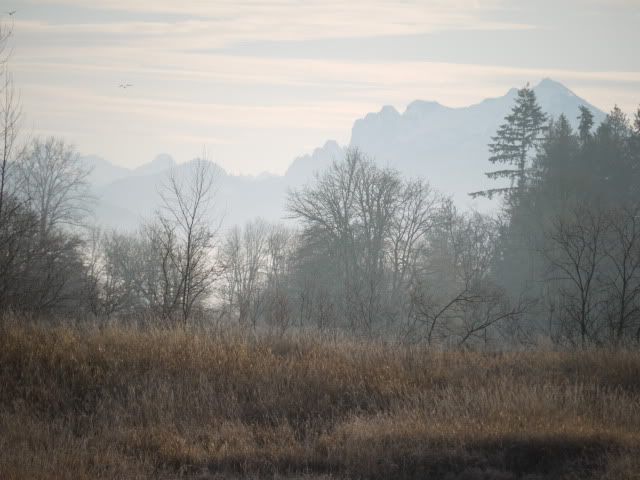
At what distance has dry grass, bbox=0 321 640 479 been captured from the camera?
7.29 metres

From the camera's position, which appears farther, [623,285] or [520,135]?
[520,135]

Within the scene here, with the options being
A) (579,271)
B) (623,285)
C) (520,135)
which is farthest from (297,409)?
(520,135)

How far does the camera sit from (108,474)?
6836 millimetres

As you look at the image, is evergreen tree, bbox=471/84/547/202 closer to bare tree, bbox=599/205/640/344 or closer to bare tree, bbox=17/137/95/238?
bare tree, bbox=599/205/640/344

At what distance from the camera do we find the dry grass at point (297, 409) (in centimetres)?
729

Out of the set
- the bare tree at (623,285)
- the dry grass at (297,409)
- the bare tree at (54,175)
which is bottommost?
the dry grass at (297,409)

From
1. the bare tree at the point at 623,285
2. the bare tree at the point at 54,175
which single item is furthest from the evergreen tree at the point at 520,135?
the bare tree at the point at 54,175

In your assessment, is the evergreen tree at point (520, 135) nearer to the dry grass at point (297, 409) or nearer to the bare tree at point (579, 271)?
the bare tree at point (579, 271)

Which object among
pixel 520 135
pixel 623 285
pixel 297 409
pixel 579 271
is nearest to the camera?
pixel 297 409

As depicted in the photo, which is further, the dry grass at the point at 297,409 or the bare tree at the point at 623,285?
the bare tree at the point at 623,285

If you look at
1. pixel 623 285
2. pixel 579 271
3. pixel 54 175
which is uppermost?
pixel 54 175

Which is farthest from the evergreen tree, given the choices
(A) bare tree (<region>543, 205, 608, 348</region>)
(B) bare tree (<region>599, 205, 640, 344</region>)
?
(B) bare tree (<region>599, 205, 640, 344</region>)

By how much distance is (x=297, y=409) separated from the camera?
9.28 m

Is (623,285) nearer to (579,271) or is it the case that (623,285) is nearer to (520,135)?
(579,271)
